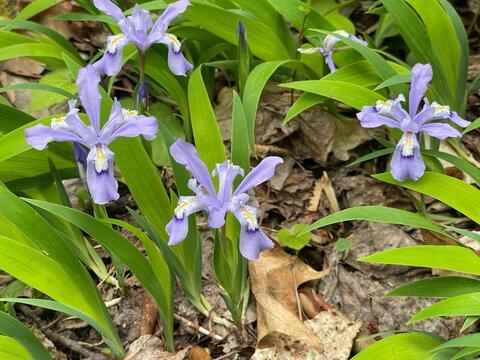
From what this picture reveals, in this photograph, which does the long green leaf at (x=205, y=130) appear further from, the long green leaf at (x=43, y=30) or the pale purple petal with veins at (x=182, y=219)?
the long green leaf at (x=43, y=30)

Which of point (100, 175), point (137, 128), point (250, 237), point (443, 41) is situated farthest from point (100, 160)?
point (443, 41)

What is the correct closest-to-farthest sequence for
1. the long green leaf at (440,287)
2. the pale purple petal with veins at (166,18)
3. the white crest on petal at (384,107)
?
the long green leaf at (440,287) → the white crest on petal at (384,107) → the pale purple petal with veins at (166,18)

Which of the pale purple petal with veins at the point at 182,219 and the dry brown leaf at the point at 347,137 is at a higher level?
the pale purple petal with veins at the point at 182,219

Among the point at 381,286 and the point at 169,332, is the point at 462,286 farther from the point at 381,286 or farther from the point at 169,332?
the point at 169,332

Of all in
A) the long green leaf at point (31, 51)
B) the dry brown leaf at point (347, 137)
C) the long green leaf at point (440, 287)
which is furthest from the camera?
the dry brown leaf at point (347, 137)

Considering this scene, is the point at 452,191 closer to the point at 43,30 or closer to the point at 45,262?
the point at 45,262

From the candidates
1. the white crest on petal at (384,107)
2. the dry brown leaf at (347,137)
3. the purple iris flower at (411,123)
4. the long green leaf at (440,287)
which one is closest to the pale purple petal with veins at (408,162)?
the purple iris flower at (411,123)

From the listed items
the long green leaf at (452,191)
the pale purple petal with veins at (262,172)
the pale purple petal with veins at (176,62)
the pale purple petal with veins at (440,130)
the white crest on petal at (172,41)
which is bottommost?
the long green leaf at (452,191)

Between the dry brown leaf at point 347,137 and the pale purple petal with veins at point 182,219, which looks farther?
the dry brown leaf at point 347,137
